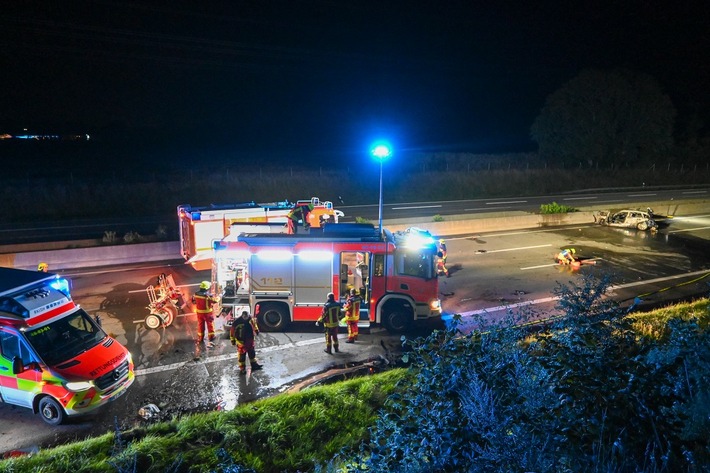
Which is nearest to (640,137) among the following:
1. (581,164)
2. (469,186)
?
(581,164)

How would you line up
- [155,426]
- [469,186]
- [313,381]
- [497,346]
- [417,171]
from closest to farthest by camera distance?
[497,346] → [155,426] → [313,381] → [469,186] → [417,171]

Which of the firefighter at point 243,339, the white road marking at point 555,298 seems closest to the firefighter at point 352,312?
the firefighter at point 243,339

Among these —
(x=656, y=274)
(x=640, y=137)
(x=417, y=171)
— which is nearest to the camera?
(x=656, y=274)

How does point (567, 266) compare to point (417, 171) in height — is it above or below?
below

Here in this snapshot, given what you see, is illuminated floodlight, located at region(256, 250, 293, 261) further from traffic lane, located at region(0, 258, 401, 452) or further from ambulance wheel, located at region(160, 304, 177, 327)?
ambulance wheel, located at region(160, 304, 177, 327)

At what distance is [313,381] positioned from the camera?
30.1 feet

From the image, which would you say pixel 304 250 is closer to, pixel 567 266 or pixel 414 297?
pixel 414 297

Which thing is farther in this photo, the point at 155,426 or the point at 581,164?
the point at 581,164

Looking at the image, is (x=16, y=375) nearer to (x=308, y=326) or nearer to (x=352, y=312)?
(x=308, y=326)

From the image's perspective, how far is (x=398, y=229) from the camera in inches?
907

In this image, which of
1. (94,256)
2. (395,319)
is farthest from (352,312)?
(94,256)

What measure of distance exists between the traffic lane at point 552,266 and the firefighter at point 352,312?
9.55ft

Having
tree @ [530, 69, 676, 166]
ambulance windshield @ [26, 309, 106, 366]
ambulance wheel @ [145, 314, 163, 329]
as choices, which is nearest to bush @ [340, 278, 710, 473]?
ambulance windshield @ [26, 309, 106, 366]

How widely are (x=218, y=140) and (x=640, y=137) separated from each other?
171 ft
